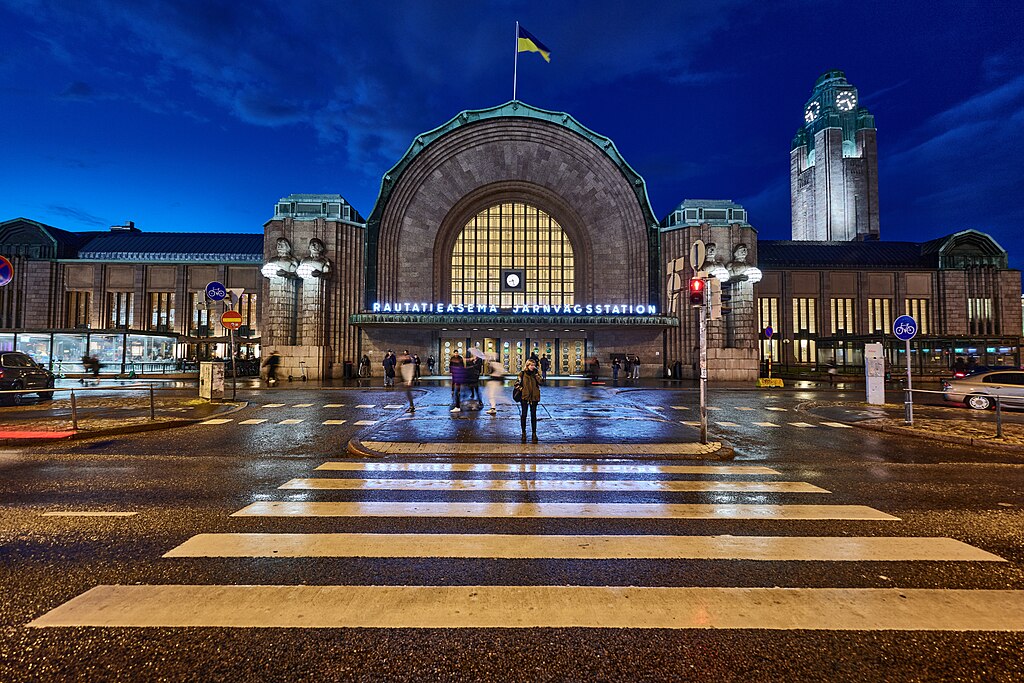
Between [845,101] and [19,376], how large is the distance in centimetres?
11621

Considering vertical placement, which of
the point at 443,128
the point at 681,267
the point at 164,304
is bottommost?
the point at 681,267

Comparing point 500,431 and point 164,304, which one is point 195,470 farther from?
point 164,304

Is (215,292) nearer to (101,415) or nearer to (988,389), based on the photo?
(101,415)

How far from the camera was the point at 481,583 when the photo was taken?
3951 millimetres

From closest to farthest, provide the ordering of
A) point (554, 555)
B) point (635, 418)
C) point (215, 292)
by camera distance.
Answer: point (554, 555)
point (635, 418)
point (215, 292)

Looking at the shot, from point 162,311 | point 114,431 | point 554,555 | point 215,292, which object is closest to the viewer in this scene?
point 554,555

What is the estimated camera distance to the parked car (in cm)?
1684

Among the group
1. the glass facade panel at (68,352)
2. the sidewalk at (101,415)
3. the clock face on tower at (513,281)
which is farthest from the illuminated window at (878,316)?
the glass facade panel at (68,352)

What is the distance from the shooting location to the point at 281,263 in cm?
3403

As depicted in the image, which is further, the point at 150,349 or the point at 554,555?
the point at 150,349

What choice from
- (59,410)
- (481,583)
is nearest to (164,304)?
(59,410)

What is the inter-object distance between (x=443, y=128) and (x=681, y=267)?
3285 centimetres

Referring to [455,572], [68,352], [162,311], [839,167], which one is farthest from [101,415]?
[839,167]

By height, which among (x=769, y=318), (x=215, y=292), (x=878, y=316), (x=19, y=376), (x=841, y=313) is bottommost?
(x=19, y=376)
